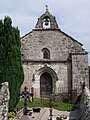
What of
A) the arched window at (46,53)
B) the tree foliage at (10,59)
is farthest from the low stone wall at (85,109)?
the arched window at (46,53)

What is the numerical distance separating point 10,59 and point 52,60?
34.5 ft

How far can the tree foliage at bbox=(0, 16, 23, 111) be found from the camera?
75.5 feet

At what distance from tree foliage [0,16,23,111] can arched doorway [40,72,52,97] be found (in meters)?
9.20

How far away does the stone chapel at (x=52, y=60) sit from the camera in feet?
107

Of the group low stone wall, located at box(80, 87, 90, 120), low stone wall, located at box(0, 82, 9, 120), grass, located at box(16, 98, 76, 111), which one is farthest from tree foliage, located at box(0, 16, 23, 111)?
low stone wall, located at box(80, 87, 90, 120)

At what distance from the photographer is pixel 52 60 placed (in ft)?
109

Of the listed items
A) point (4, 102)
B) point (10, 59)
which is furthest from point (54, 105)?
point (4, 102)

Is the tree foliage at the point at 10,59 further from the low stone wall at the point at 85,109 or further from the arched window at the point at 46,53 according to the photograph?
the arched window at the point at 46,53

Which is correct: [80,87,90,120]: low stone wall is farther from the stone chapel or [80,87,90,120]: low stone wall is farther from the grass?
the stone chapel

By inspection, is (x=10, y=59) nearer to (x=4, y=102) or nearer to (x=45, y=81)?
(x=4, y=102)

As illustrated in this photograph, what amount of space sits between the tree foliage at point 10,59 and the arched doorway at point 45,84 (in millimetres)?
9199

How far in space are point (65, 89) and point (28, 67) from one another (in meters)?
3.84

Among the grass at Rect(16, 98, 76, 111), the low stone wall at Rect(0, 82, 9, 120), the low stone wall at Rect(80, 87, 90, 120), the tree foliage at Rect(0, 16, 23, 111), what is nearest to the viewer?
the low stone wall at Rect(80, 87, 90, 120)

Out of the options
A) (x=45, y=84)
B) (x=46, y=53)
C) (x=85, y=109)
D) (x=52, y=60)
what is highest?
(x=46, y=53)
